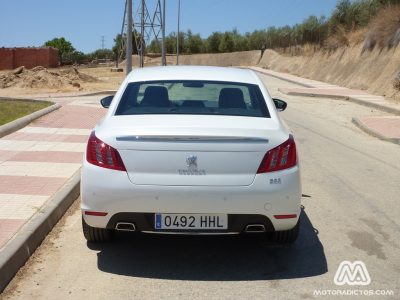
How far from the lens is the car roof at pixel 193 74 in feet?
19.1

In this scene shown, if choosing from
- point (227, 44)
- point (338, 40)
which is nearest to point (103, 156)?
point (338, 40)

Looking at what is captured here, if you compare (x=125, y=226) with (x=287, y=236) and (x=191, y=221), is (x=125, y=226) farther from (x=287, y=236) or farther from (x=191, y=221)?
(x=287, y=236)

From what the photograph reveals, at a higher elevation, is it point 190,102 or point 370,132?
point 190,102

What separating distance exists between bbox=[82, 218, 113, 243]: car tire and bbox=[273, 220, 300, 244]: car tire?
150 centimetres

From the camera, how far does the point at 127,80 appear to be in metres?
5.86

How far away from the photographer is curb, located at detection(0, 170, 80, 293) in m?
4.46

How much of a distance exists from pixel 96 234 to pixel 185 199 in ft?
3.80

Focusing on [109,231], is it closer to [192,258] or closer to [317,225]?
[192,258]

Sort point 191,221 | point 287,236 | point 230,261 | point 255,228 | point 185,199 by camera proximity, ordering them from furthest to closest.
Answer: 1. point 287,236
2. point 230,261
3. point 255,228
4. point 191,221
5. point 185,199

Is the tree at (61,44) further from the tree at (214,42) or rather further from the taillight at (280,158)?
the taillight at (280,158)

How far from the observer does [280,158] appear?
4.62 meters

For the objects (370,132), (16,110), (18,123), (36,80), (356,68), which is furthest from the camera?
(356,68)

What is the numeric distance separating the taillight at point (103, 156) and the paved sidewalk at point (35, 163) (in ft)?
3.48

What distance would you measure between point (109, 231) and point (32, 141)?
19.2ft
